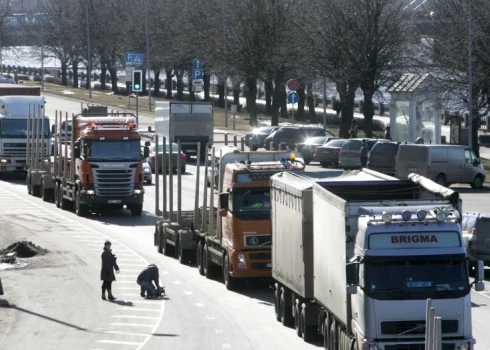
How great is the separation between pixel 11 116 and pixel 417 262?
132ft

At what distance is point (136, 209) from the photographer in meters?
43.4

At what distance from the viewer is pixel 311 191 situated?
21.0m

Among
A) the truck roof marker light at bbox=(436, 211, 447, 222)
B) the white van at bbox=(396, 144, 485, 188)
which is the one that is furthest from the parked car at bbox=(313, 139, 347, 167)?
the truck roof marker light at bbox=(436, 211, 447, 222)

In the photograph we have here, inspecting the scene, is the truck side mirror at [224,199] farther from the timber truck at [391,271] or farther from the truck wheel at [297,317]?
the timber truck at [391,271]

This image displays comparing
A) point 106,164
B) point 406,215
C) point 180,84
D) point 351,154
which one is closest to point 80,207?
point 106,164

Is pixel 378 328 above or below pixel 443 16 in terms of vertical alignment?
below

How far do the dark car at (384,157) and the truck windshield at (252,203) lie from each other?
25.3 metres

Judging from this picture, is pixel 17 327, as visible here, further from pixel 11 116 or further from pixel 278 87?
pixel 278 87

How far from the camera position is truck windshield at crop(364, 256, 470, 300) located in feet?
56.2

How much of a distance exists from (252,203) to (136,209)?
16.6 metres

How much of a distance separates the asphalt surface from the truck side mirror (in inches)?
78.9

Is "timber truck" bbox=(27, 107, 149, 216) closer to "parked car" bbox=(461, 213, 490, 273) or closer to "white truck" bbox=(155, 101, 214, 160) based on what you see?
"parked car" bbox=(461, 213, 490, 273)

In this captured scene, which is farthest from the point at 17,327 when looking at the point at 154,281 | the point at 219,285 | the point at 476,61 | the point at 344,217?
the point at 476,61

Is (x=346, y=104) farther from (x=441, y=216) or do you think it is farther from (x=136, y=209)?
(x=441, y=216)
